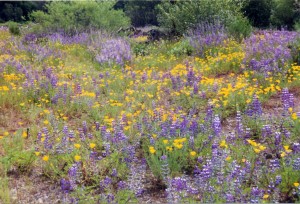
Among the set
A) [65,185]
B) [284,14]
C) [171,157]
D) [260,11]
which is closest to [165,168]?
[171,157]

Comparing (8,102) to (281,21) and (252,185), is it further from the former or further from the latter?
(281,21)

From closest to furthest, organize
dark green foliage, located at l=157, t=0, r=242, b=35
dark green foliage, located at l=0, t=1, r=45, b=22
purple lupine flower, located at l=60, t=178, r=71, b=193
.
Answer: purple lupine flower, located at l=60, t=178, r=71, b=193 < dark green foliage, located at l=157, t=0, r=242, b=35 < dark green foliage, located at l=0, t=1, r=45, b=22

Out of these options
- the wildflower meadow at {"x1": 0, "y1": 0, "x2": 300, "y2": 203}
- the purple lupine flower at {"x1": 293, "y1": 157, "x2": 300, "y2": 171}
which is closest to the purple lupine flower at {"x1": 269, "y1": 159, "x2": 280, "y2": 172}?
the wildflower meadow at {"x1": 0, "y1": 0, "x2": 300, "y2": 203}

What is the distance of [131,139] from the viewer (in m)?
4.08

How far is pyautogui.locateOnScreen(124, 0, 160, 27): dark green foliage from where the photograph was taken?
123ft

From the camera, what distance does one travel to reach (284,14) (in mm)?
21203

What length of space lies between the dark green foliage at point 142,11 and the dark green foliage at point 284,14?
55.7ft

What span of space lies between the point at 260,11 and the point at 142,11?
18027 mm

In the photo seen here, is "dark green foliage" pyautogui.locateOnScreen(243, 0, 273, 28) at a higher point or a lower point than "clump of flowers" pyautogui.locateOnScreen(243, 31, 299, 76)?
lower

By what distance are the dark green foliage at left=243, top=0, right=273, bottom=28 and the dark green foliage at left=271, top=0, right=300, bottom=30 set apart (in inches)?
33.7

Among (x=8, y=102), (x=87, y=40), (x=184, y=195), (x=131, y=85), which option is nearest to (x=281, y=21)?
(x=87, y=40)

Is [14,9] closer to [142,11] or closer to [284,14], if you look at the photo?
[142,11]

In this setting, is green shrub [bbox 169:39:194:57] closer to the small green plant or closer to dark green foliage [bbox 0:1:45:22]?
the small green plant

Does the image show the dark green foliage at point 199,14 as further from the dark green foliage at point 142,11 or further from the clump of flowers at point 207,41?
the dark green foliage at point 142,11
